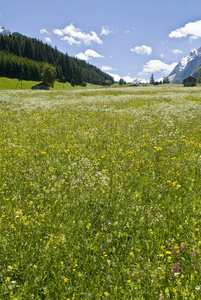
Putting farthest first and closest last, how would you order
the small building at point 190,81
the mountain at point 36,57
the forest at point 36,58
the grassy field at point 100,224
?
the mountain at point 36,57, the forest at point 36,58, the small building at point 190,81, the grassy field at point 100,224

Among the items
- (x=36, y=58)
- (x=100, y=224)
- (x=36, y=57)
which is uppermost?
(x=36, y=57)

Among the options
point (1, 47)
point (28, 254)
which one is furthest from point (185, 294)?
point (1, 47)

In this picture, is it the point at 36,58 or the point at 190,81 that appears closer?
the point at 190,81

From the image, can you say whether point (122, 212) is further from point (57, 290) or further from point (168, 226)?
point (57, 290)

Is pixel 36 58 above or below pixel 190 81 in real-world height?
above

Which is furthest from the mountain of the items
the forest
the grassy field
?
the grassy field

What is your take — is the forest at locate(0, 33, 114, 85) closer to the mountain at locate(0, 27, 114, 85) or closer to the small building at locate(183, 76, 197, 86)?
the mountain at locate(0, 27, 114, 85)

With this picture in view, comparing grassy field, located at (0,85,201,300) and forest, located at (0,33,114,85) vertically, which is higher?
forest, located at (0,33,114,85)

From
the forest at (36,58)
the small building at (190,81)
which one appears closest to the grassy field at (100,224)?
the small building at (190,81)

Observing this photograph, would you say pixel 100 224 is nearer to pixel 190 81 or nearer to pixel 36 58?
pixel 190 81

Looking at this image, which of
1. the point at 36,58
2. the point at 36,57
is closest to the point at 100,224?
the point at 36,58

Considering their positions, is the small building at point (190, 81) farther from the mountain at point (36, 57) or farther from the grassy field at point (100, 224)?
the grassy field at point (100, 224)

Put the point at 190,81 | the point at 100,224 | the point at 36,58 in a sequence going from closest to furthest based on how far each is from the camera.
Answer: the point at 100,224
the point at 190,81
the point at 36,58

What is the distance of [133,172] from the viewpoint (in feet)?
18.5
